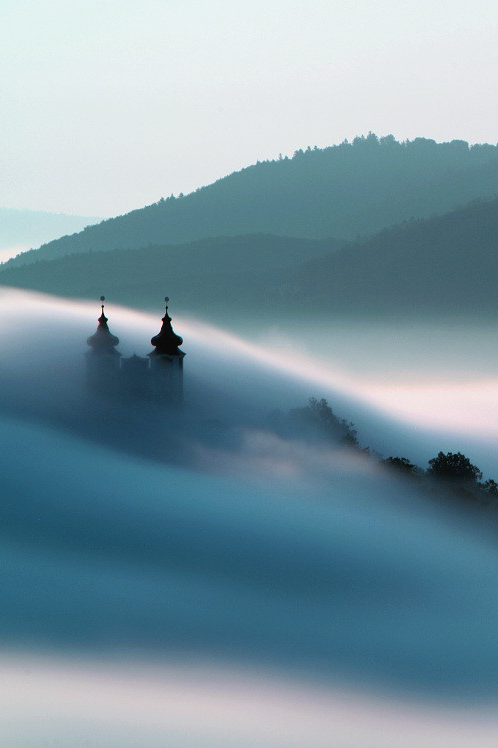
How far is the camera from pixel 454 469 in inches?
3593

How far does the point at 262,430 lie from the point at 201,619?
44.1 m

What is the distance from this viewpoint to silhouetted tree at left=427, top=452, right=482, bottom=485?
9062 centimetres

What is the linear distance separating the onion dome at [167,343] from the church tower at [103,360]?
252 centimetres

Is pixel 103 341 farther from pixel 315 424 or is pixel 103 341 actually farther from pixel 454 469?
pixel 454 469

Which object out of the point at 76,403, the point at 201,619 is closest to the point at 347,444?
the point at 76,403

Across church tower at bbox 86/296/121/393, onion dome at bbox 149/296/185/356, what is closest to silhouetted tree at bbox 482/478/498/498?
onion dome at bbox 149/296/185/356

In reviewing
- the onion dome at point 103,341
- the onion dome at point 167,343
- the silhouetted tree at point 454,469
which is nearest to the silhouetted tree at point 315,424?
the silhouetted tree at point 454,469

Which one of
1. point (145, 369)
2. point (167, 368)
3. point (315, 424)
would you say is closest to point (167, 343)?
point (167, 368)

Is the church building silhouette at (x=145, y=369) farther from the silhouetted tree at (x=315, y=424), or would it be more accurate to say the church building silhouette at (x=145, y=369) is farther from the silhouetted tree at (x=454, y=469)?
the silhouetted tree at (x=454, y=469)

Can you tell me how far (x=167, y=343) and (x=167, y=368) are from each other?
1.69 metres

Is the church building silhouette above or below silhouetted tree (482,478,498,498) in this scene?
above

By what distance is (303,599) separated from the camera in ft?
180

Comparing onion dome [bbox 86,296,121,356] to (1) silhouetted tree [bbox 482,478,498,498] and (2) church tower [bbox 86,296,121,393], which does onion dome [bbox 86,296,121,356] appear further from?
(1) silhouetted tree [bbox 482,478,498,498]

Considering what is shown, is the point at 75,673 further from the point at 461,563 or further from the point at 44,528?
the point at 461,563
